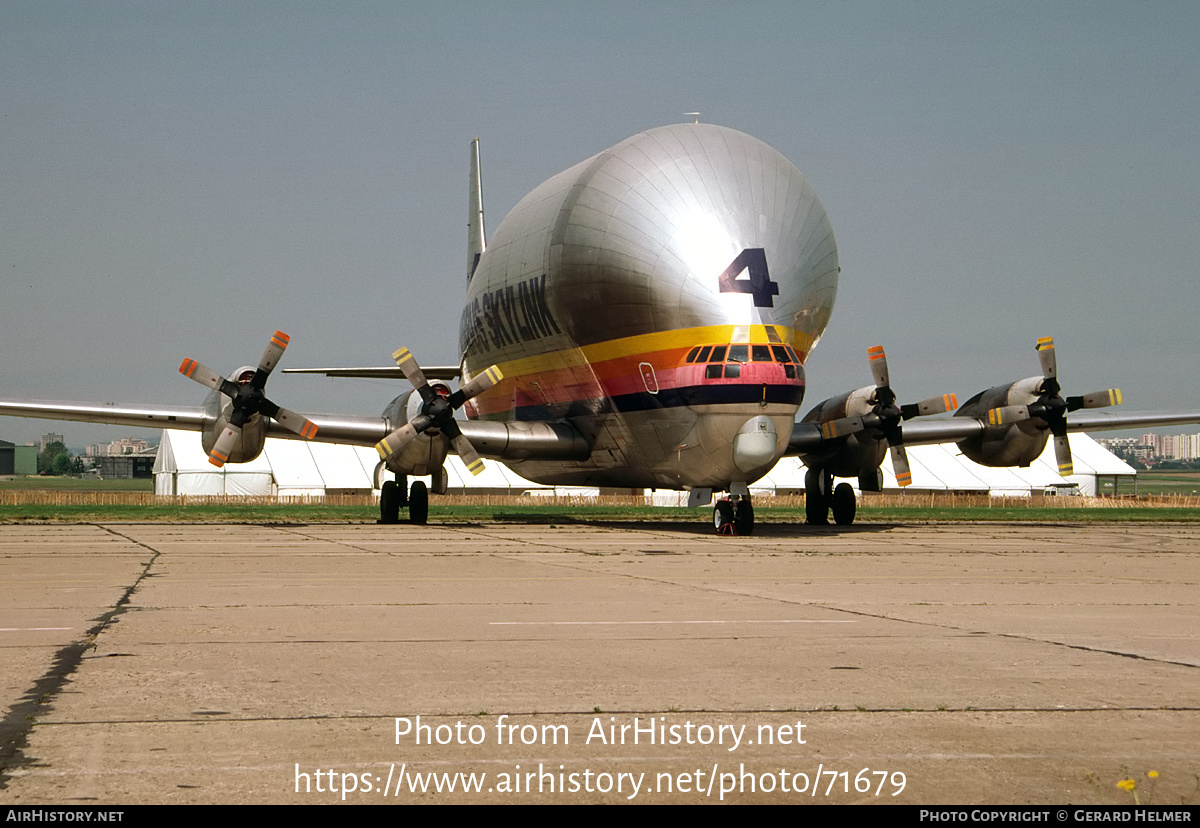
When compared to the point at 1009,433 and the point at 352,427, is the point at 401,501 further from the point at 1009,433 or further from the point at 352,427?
the point at 1009,433

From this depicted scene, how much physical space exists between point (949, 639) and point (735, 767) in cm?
455

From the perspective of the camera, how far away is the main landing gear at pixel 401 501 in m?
29.8

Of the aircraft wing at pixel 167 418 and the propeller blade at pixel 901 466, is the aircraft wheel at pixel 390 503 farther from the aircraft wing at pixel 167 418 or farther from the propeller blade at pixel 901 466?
the propeller blade at pixel 901 466

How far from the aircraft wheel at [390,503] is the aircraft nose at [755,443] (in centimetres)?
954

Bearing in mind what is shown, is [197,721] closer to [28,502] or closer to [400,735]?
[400,735]

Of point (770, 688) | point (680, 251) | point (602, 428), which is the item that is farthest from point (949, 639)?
point (602, 428)

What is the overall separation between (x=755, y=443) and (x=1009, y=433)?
9649 mm

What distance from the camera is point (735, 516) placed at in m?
24.5

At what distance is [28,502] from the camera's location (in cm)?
4847

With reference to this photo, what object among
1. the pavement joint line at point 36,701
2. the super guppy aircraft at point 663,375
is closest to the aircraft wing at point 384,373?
the super guppy aircraft at point 663,375

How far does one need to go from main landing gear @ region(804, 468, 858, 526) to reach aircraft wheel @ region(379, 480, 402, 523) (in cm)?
Answer: 999

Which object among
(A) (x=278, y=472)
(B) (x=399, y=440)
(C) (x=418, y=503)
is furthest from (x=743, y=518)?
(A) (x=278, y=472)

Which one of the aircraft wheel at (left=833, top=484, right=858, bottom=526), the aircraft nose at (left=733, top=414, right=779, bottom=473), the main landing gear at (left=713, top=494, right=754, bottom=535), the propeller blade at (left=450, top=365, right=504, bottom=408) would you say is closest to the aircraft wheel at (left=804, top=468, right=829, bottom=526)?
the aircraft wheel at (left=833, top=484, right=858, bottom=526)

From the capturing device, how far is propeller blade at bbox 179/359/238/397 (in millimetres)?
27389
